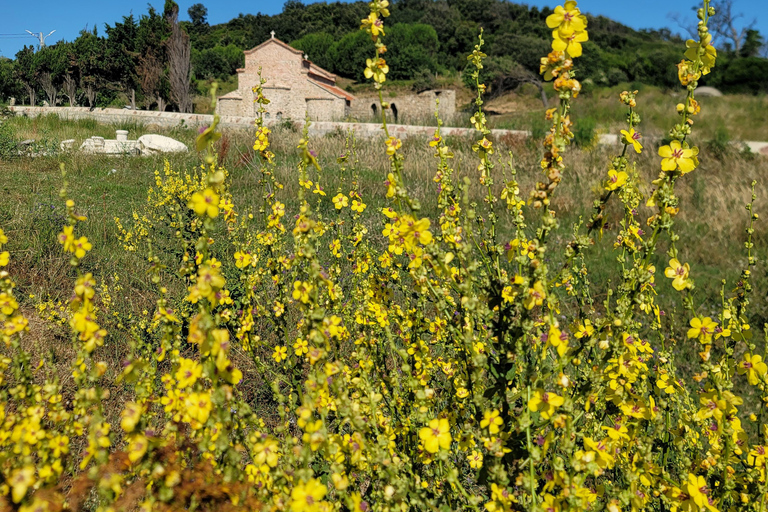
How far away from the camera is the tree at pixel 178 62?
75.7 feet

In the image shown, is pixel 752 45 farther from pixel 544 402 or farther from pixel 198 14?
pixel 198 14

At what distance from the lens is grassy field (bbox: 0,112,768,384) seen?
14.1ft

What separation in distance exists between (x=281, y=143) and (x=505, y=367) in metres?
10.3

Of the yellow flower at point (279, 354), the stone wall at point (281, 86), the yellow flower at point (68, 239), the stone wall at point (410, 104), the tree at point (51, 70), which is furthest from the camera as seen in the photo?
the tree at point (51, 70)

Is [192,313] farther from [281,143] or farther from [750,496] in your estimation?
[281,143]

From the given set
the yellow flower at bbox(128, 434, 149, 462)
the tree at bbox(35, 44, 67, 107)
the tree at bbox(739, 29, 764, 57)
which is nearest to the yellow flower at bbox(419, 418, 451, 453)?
the yellow flower at bbox(128, 434, 149, 462)

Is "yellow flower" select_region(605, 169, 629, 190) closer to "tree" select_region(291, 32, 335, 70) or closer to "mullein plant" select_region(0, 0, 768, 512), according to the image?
"mullein plant" select_region(0, 0, 768, 512)

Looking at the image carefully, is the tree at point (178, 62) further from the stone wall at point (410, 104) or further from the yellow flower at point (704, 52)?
the yellow flower at point (704, 52)

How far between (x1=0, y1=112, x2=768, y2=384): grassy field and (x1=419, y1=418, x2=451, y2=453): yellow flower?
256 centimetres

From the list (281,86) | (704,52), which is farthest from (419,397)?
(281,86)

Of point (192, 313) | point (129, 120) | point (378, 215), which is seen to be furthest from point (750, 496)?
point (129, 120)

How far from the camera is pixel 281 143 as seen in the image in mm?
10977

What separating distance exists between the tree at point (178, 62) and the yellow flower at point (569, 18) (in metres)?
25.7

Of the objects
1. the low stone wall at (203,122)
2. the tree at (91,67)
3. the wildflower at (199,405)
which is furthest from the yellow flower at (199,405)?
the tree at (91,67)
